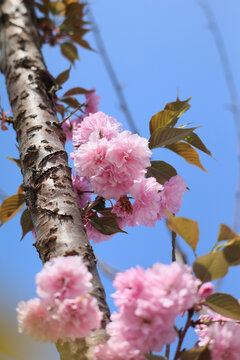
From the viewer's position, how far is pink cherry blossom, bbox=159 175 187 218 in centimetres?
107

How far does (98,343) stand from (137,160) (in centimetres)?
46

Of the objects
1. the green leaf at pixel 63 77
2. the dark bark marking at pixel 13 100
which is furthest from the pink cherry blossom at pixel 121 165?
the green leaf at pixel 63 77

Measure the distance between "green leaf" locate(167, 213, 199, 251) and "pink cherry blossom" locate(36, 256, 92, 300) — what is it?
183 mm

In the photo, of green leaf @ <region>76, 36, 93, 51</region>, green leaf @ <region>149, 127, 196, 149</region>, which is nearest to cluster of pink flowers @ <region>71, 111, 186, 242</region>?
green leaf @ <region>149, 127, 196, 149</region>

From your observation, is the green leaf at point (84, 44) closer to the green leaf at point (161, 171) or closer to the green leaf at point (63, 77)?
the green leaf at point (63, 77)

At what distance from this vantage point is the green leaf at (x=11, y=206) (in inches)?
54.5

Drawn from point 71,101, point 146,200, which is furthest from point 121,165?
point 71,101

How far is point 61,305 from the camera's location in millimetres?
594

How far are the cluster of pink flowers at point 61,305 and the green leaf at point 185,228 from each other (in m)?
0.18

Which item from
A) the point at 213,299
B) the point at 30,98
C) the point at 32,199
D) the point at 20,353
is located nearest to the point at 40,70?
the point at 30,98

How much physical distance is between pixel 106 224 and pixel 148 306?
53 cm

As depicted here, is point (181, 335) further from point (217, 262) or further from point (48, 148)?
point (48, 148)

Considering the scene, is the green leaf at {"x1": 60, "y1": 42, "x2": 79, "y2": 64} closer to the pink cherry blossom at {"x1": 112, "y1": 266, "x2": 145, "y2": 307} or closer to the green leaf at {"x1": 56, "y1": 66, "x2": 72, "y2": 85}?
the green leaf at {"x1": 56, "y1": 66, "x2": 72, "y2": 85}

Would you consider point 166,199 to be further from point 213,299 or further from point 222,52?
point 222,52
